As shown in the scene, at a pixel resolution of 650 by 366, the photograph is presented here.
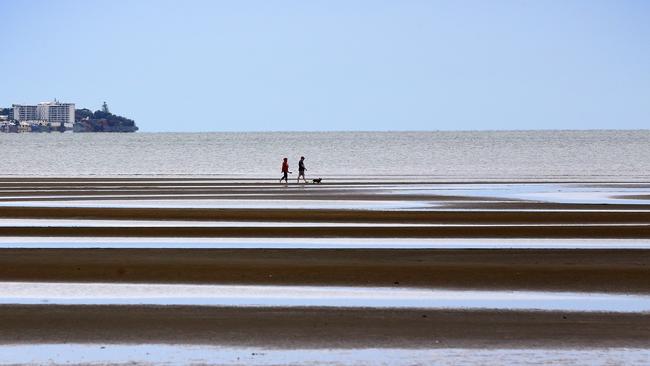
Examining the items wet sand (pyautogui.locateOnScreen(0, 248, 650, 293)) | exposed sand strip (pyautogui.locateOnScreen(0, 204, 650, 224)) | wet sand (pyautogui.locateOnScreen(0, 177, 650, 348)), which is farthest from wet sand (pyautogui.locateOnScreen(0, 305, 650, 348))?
exposed sand strip (pyautogui.locateOnScreen(0, 204, 650, 224))

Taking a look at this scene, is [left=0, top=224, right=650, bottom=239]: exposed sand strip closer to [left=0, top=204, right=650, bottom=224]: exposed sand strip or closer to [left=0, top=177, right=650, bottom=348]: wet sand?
[left=0, top=177, right=650, bottom=348]: wet sand

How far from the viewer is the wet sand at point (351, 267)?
16156 mm

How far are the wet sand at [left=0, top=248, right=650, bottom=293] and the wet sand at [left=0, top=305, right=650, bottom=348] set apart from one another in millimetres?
2570

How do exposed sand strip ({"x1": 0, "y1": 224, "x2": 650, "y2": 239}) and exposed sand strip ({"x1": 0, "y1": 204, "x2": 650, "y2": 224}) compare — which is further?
exposed sand strip ({"x1": 0, "y1": 204, "x2": 650, "y2": 224})

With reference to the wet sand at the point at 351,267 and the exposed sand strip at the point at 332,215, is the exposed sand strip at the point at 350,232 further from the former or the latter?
the wet sand at the point at 351,267

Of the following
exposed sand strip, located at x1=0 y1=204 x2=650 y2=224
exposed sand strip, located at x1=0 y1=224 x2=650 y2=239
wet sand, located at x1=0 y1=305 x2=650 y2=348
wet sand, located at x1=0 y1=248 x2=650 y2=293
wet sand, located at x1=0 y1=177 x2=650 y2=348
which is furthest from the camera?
exposed sand strip, located at x1=0 y1=204 x2=650 y2=224

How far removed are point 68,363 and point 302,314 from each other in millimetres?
3442

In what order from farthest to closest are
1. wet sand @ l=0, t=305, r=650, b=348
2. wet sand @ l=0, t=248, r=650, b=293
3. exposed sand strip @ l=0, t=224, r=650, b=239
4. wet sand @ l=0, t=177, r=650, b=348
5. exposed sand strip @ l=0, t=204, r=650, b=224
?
exposed sand strip @ l=0, t=204, r=650, b=224 < exposed sand strip @ l=0, t=224, r=650, b=239 < wet sand @ l=0, t=248, r=650, b=293 < wet sand @ l=0, t=177, r=650, b=348 < wet sand @ l=0, t=305, r=650, b=348

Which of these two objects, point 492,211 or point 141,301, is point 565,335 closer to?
point 141,301

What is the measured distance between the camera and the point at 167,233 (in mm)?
23969

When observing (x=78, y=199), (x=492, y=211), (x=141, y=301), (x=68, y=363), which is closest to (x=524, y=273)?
(x=141, y=301)

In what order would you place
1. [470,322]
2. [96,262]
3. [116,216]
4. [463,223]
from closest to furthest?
[470,322]
[96,262]
[463,223]
[116,216]

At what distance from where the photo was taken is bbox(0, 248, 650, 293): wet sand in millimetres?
16156

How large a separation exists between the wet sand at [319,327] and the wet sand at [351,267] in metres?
2.57
